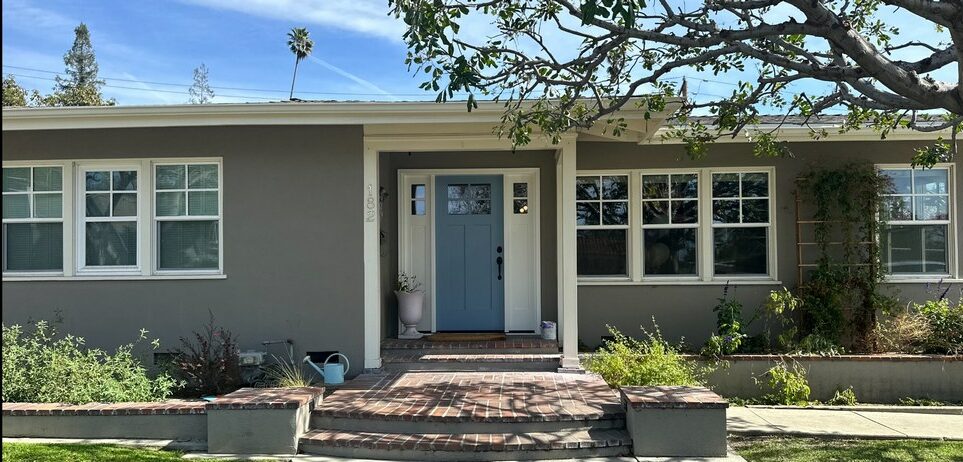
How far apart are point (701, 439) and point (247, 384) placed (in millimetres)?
4873

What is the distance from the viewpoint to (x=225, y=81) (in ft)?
125

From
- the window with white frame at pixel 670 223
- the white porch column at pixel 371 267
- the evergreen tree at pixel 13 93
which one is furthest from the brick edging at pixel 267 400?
the evergreen tree at pixel 13 93

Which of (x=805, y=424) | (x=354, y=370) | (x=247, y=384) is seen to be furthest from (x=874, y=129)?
(x=247, y=384)

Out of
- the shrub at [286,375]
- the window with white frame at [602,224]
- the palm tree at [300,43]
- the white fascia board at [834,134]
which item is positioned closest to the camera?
the shrub at [286,375]

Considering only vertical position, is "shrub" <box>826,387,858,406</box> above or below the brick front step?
below

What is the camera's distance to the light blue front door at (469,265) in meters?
9.50

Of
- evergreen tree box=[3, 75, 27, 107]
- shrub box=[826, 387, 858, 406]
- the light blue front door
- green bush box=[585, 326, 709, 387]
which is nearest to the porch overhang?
green bush box=[585, 326, 709, 387]

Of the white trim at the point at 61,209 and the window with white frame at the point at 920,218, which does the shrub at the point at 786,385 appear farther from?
the white trim at the point at 61,209

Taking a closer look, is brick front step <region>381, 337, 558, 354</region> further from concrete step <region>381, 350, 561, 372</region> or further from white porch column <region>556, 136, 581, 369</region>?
white porch column <region>556, 136, 581, 369</region>

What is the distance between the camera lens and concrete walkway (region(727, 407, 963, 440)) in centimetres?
654

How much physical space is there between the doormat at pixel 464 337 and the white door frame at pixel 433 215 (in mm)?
307

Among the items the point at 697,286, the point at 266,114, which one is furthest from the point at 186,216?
the point at 697,286

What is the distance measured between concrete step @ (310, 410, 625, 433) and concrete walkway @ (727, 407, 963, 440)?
151 centimetres

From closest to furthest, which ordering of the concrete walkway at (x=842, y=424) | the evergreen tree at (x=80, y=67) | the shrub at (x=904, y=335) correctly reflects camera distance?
the concrete walkway at (x=842, y=424) → the shrub at (x=904, y=335) → the evergreen tree at (x=80, y=67)
